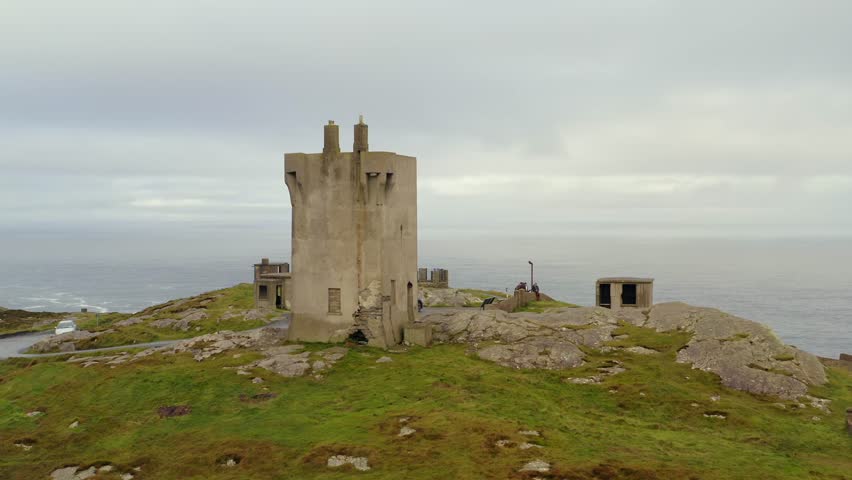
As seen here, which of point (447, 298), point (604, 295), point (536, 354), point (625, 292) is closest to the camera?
point (536, 354)

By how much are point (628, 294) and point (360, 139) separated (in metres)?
32.3

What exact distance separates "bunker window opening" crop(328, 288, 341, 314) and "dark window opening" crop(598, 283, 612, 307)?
29.3m

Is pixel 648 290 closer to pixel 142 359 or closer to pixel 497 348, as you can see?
pixel 497 348

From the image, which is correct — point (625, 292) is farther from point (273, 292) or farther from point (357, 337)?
point (273, 292)

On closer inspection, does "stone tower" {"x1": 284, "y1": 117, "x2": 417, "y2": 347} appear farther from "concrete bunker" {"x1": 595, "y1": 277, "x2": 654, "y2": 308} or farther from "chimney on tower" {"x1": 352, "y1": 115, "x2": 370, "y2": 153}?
"concrete bunker" {"x1": 595, "y1": 277, "x2": 654, "y2": 308}

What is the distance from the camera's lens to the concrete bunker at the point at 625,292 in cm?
5956

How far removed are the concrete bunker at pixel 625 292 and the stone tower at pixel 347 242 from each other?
25.2m

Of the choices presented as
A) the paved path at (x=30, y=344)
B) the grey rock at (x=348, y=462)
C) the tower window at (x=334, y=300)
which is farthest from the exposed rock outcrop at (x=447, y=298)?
the grey rock at (x=348, y=462)

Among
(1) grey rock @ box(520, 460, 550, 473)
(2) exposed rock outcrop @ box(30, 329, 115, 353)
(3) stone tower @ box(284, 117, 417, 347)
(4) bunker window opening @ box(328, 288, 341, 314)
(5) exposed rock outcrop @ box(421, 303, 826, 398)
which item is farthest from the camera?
(2) exposed rock outcrop @ box(30, 329, 115, 353)

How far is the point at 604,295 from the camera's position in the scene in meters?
61.4

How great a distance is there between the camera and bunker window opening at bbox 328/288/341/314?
43312 mm

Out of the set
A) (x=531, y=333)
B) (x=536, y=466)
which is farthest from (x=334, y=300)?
(x=536, y=466)

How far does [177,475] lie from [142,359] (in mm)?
18081

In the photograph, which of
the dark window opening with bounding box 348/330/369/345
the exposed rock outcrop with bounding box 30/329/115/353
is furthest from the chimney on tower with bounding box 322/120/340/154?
the exposed rock outcrop with bounding box 30/329/115/353
